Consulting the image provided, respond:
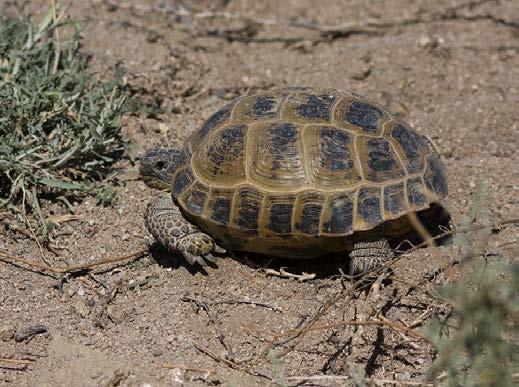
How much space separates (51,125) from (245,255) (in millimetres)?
1735

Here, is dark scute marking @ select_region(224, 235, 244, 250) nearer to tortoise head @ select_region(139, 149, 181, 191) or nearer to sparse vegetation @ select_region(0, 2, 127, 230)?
tortoise head @ select_region(139, 149, 181, 191)

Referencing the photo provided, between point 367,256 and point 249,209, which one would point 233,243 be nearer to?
point 249,209

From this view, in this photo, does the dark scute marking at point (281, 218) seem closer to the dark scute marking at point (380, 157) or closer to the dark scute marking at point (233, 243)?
A: the dark scute marking at point (233, 243)

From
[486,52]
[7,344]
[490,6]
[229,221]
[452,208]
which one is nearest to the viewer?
[7,344]

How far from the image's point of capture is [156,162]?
198 inches

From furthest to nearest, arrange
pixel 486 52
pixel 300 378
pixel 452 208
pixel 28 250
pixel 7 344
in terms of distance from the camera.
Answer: pixel 486 52 < pixel 452 208 < pixel 28 250 < pixel 7 344 < pixel 300 378

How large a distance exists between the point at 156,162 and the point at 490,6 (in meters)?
4.16

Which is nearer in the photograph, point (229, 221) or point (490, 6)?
point (229, 221)

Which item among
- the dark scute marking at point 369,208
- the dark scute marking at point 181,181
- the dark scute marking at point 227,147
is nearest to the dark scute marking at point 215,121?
the dark scute marking at point 227,147

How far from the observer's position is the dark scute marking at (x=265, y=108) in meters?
4.61

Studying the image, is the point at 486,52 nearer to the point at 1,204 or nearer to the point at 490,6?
the point at 490,6

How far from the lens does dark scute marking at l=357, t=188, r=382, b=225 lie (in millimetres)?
4320

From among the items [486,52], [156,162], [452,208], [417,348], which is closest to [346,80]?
→ [486,52]

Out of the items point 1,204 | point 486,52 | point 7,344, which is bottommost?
point 7,344
